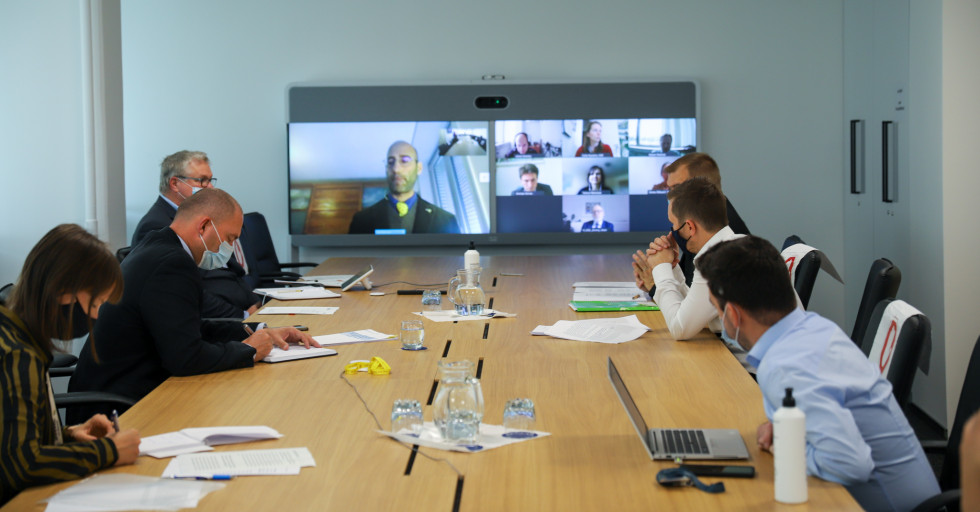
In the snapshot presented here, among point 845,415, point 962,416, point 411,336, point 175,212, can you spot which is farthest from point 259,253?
point 845,415

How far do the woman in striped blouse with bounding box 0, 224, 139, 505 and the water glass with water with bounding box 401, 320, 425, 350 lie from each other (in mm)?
1154

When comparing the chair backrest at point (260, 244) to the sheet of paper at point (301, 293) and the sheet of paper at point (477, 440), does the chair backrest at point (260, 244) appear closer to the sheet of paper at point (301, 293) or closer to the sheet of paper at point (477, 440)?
the sheet of paper at point (301, 293)

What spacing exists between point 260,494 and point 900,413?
1390 mm

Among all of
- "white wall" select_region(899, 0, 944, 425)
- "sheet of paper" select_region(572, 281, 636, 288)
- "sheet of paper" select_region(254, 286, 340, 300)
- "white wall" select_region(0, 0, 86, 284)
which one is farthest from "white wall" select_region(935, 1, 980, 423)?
"white wall" select_region(0, 0, 86, 284)

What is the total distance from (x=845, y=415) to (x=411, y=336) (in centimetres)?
170

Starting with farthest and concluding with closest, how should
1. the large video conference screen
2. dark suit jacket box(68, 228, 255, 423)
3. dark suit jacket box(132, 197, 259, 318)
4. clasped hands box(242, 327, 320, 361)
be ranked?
the large video conference screen < dark suit jacket box(132, 197, 259, 318) < clasped hands box(242, 327, 320, 361) < dark suit jacket box(68, 228, 255, 423)

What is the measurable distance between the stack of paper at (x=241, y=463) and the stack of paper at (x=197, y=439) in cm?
6

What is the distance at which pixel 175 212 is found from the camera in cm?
491

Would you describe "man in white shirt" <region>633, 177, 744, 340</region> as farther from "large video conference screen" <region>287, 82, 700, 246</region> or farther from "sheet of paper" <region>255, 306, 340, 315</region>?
"large video conference screen" <region>287, 82, 700, 246</region>

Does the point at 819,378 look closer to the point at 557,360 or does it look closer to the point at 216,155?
the point at 557,360

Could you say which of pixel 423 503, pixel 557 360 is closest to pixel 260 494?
pixel 423 503

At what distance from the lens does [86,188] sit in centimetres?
528

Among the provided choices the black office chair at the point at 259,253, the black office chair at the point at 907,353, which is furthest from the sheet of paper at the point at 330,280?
the black office chair at the point at 907,353

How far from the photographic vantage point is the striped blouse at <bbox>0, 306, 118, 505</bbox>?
6.43ft
